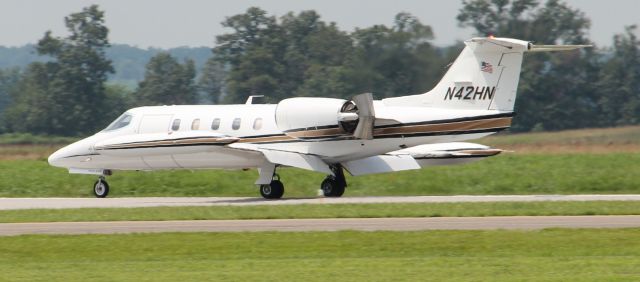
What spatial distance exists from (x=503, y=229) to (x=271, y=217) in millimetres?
6183

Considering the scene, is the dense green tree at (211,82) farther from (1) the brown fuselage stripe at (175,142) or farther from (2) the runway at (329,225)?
(2) the runway at (329,225)

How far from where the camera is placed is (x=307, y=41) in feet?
308

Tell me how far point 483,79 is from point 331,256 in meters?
14.8

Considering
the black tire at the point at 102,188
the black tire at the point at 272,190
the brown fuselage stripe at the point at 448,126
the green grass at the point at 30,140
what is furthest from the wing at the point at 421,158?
the green grass at the point at 30,140

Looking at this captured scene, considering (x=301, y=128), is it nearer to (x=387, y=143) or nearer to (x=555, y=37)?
(x=387, y=143)

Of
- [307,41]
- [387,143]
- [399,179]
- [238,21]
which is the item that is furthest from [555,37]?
[387,143]

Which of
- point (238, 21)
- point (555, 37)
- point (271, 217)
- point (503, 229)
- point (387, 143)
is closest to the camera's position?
point (503, 229)

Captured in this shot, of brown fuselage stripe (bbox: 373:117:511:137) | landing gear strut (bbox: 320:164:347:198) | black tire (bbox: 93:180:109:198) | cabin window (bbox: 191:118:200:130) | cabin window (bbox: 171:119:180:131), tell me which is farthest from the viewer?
black tire (bbox: 93:180:109:198)

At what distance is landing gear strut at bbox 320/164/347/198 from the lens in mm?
37938

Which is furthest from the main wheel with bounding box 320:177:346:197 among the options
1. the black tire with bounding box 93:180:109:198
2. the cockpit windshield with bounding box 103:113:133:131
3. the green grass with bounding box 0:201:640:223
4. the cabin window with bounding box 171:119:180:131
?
the black tire with bounding box 93:180:109:198

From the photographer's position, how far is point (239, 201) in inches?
1454

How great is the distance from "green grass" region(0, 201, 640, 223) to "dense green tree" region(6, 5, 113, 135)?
5504 cm

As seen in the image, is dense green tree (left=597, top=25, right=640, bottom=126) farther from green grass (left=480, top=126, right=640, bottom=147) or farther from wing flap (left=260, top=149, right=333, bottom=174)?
wing flap (left=260, top=149, right=333, bottom=174)

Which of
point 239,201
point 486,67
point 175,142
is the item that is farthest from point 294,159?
point 486,67
